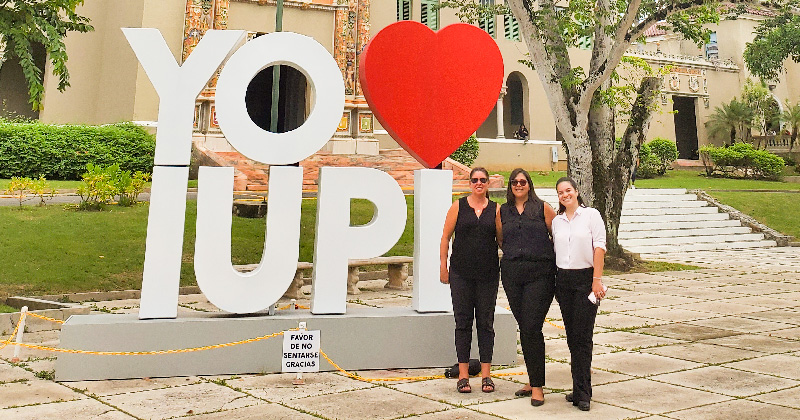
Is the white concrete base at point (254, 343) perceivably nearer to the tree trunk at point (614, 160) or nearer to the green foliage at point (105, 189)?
the tree trunk at point (614, 160)

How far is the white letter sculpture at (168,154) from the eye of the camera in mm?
5617

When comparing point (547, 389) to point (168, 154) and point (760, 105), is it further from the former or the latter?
point (760, 105)

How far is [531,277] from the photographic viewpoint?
4.81m

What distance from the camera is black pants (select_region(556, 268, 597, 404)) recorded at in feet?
15.4

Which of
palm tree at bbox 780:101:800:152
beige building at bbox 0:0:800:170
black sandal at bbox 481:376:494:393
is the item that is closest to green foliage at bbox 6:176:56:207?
beige building at bbox 0:0:800:170

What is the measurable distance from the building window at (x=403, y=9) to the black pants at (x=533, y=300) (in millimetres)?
22253

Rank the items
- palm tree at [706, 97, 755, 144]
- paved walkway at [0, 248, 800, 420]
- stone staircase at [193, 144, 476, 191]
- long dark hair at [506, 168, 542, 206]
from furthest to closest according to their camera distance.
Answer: palm tree at [706, 97, 755, 144] → stone staircase at [193, 144, 476, 191] → long dark hair at [506, 168, 542, 206] → paved walkway at [0, 248, 800, 420]

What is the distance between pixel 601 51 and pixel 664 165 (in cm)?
2014

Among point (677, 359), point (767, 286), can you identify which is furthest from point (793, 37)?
point (677, 359)

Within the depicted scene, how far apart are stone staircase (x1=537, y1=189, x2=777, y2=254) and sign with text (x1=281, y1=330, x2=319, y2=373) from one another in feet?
40.9

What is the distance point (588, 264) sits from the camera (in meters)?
4.71

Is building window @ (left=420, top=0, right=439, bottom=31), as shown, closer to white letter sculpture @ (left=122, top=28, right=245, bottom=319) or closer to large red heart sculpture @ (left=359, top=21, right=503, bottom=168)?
large red heart sculpture @ (left=359, top=21, right=503, bottom=168)

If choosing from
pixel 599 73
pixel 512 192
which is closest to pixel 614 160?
pixel 599 73

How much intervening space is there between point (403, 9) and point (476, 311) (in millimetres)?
22318
